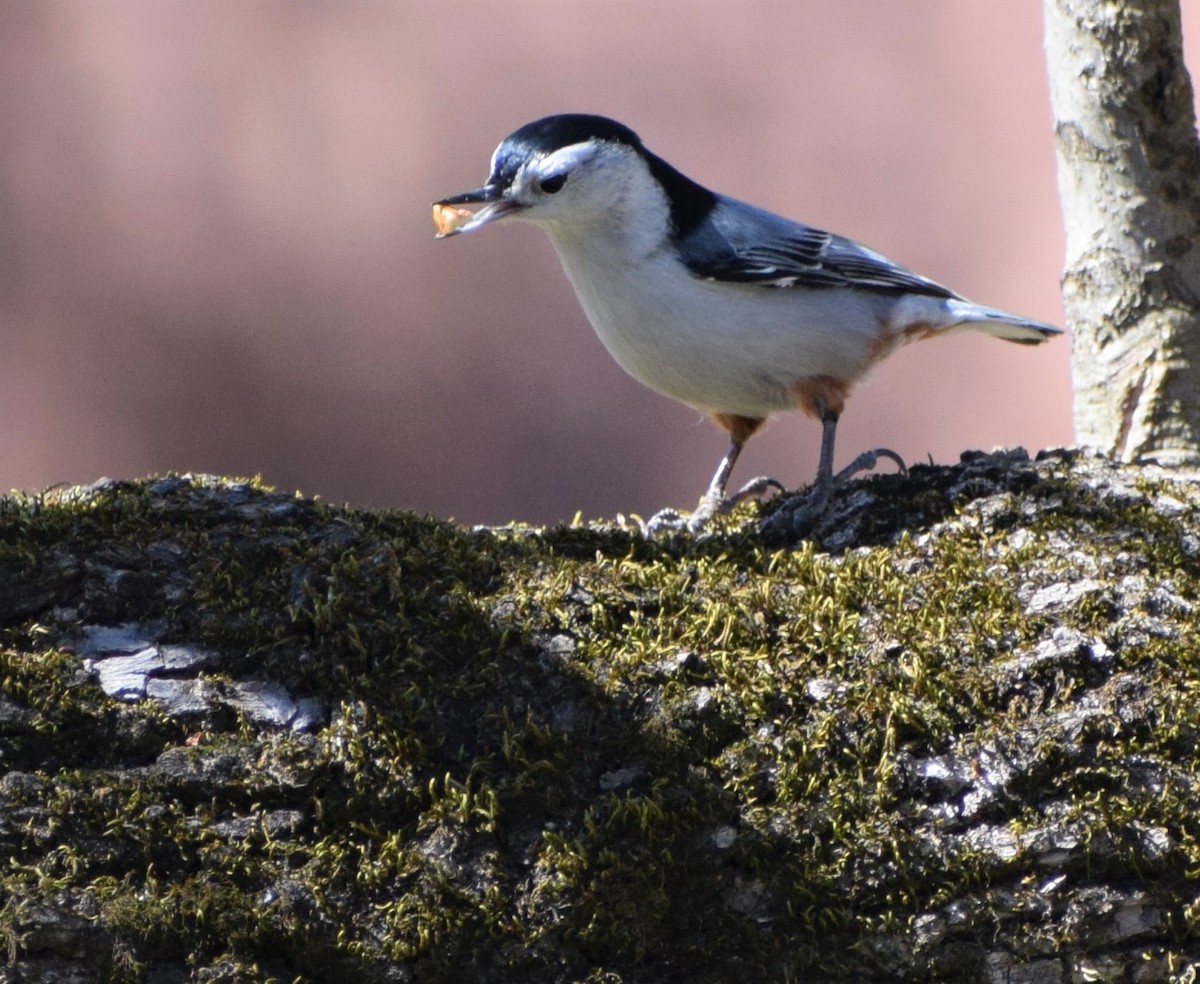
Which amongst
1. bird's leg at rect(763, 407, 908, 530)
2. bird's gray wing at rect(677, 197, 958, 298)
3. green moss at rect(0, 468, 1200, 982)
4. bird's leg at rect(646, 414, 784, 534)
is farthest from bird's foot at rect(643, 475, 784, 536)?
green moss at rect(0, 468, 1200, 982)

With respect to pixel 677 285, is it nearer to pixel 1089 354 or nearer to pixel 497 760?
pixel 1089 354

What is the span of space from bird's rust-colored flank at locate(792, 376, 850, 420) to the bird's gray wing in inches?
7.4

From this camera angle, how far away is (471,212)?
239 cm

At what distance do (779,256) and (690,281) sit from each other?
0.69ft

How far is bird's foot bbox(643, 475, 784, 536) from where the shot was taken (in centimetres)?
219

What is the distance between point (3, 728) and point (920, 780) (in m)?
0.96

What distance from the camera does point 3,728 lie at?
53.7 inches

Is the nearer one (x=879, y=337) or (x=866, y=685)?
(x=866, y=685)

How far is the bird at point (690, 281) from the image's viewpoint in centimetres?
238

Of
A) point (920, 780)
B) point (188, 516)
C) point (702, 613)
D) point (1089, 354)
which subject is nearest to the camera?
point (920, 780)

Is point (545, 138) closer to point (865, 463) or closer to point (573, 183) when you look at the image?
point (573, 183)

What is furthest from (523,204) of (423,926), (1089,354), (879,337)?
(423,926)

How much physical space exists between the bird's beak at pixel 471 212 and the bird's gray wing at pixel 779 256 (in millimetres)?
353

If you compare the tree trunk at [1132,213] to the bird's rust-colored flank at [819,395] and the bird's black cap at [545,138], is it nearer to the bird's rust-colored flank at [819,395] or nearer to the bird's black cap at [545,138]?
the bird's rust-colored flank at [819,395]
